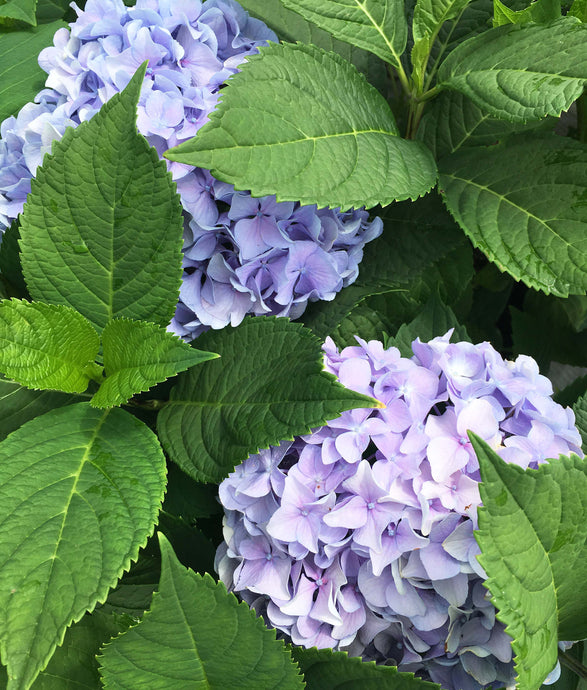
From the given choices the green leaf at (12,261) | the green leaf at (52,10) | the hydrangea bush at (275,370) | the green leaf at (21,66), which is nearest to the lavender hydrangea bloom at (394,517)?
the hydrangea bush at (275,370)

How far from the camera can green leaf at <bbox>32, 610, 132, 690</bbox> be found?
65cm

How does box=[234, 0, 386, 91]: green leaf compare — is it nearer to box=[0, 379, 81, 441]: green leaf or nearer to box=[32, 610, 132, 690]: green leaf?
box=[0, 379, 81, 441]: green leaf

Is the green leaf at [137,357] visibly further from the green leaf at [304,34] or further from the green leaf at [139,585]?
the green leaf at [304,34]

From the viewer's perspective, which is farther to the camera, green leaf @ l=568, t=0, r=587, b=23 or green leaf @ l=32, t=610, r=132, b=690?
green leaf @ l=568, t=0, r=587, b=23

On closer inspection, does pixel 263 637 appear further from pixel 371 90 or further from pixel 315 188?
pixel 371 90

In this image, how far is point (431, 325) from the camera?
782 millimetres

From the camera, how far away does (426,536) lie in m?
0.56

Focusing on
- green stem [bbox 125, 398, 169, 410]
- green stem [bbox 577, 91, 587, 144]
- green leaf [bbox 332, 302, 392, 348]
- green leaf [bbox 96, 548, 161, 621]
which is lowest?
green leaf [bbox 96, 548, 161, 621]

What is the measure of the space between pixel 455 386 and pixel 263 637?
26cm

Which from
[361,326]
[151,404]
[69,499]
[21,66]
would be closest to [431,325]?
[361,326]

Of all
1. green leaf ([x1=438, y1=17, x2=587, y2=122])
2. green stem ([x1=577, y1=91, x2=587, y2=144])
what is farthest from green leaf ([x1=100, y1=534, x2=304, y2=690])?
green stem ([x1=577, y1=91, x2=587, y2=144])

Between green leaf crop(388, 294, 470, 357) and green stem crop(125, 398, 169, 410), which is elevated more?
green stem crop(125, 398, 169, 410)

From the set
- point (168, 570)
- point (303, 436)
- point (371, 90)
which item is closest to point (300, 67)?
point (371, 90)

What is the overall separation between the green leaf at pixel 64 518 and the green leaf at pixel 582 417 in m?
0.42
